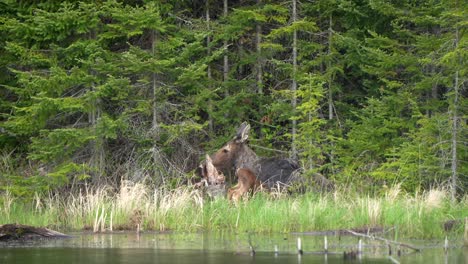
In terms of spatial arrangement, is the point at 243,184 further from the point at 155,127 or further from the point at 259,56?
the point at 259,56

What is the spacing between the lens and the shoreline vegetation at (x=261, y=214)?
1476cm

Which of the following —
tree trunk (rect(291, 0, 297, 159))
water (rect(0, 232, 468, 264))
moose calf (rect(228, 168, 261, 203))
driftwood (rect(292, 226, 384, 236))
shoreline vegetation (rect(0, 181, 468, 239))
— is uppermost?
tree trunk (rect(291, 0, 297, 159))

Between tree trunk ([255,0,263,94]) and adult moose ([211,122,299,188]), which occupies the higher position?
tree trunk ([255,0,263,94])

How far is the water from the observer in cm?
1110

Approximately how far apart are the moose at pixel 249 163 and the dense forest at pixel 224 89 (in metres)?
0.72

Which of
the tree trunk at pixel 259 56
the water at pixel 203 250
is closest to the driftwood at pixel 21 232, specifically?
the water at pixel 203 250

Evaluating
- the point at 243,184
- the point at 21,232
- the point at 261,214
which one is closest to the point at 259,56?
the point at 243,184

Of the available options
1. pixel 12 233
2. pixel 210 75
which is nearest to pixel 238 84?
pixel 210 75

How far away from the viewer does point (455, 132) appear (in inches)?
729

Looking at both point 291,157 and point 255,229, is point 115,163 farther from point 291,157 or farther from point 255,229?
point 255,229

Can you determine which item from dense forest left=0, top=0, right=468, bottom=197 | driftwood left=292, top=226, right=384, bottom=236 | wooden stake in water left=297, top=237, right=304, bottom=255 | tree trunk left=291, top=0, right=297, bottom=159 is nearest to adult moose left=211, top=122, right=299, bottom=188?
dense forest left=0, top=0, right=468, bottom=197

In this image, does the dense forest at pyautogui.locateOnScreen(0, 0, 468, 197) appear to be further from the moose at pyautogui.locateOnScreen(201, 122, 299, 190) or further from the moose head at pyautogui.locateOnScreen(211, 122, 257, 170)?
the moose head at pyautogui.locateOnScreen(211, 122, 257, 170)

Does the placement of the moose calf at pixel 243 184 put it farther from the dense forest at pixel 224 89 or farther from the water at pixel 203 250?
the water at pixel 203 250

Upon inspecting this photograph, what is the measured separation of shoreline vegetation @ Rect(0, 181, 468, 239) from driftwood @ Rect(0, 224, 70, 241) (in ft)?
5.10
